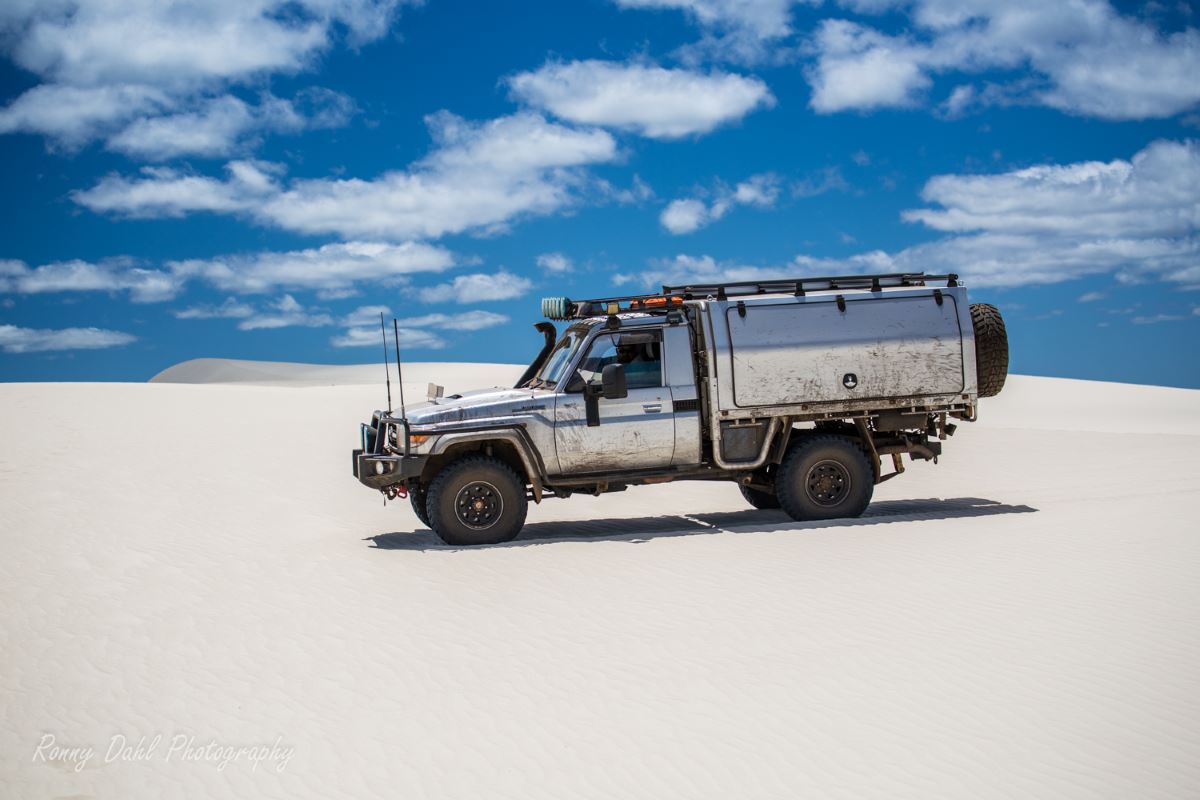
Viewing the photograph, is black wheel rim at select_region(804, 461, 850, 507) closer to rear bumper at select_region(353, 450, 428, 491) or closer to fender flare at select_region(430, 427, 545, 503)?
fender flare at select_region(430, 427, 545, 503)

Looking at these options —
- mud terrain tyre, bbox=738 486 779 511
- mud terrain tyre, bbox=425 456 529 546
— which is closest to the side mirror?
mud terrain tyre, bbox=425 456 529 546

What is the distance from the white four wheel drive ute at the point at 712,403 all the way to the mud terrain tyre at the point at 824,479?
0.05 feet

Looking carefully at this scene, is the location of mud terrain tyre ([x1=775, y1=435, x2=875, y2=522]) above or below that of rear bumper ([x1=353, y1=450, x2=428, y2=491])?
below

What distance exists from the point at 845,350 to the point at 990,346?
1780mm

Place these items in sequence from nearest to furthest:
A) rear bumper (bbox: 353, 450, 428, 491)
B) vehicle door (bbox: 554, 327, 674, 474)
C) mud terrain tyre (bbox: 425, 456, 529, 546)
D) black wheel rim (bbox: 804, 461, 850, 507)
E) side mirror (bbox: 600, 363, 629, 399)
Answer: side mirror (bbox: 600, 363, 629, 399), rear bumper (bbox: 353, 450, 428, 491), mud terrain tyre (bbox: 425, 456, 529, 546), vehicle door (bbox: 554, 327, 674, 474), black wheel rim (bbox: 804, 461, 850, 507)

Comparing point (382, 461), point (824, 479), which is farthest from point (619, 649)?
point (824, 479)

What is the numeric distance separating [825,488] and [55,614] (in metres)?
7.97

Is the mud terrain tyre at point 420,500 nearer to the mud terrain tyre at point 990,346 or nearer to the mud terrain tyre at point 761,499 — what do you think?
the mud terrain tyre at point 761,499

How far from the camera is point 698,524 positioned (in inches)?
503

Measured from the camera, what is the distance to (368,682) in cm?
700

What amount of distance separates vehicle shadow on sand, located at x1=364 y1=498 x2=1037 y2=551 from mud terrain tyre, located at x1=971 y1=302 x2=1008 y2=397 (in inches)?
69.9

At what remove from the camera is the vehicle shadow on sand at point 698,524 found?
38.5 ft

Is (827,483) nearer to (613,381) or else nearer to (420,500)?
(613,381)

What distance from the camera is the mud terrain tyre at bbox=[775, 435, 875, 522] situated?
12039 millimetres
